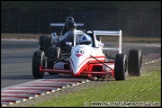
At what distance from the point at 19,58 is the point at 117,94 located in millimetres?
13914

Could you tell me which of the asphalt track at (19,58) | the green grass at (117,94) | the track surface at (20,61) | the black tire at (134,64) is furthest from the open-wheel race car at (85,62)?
the green grass at (117,94)

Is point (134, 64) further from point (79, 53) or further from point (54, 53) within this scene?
point (54, 53)

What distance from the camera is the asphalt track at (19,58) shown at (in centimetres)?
2014

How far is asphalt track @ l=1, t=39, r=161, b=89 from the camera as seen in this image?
66.1ft

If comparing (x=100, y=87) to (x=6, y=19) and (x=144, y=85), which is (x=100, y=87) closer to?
(x=144, y=85)

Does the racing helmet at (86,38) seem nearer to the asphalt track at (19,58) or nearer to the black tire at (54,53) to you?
the black tire at (54,53)

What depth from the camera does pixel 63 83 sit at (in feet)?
60.4

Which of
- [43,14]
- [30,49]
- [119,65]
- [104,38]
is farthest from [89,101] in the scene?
[43,14]

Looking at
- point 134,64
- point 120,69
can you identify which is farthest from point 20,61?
point 120,69

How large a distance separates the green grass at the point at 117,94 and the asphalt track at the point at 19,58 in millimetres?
2736

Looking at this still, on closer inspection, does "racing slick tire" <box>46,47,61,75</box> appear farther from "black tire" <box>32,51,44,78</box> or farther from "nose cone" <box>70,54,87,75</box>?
"nose cone" <box>70,54,87,75</box>

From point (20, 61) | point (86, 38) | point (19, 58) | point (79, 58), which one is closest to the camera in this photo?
point (79, 58)

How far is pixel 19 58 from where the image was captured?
2905 cm

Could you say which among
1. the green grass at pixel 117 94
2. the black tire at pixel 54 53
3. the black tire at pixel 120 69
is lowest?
the green grass at pixel 117 94
